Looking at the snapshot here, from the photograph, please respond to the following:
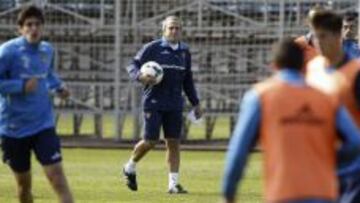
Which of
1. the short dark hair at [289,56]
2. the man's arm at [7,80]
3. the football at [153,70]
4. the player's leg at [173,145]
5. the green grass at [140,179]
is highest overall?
the short dark hair at [289,56]

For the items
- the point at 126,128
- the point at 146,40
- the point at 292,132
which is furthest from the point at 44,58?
the point at 126,128

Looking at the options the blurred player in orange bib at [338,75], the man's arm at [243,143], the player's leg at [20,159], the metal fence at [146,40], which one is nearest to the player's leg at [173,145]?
the player's leg at [20,159]

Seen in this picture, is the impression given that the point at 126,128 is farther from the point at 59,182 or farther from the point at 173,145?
the point at 59,182

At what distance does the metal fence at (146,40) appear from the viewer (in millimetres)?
31375

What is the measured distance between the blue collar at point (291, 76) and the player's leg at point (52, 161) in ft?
15.6

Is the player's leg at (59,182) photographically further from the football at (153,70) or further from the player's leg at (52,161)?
the football at (153,70)

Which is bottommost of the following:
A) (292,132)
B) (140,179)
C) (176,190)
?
(140,179)

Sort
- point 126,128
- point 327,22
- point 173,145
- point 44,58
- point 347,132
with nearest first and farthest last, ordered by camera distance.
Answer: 1. point 347,132
2. point 327,22
3. point 44,58
4. point 173,145
5. point 126,128

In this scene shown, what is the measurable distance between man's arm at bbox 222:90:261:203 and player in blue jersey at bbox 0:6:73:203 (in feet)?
14.4

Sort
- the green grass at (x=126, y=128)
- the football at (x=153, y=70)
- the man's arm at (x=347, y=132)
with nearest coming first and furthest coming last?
the man's arm at (x=347, y=132) < the football at (x=153, y=70) < the green grass at (x=126, y=128)

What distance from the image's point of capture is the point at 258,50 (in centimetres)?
3172

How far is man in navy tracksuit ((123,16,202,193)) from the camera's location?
18.3 meters

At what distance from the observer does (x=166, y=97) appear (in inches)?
726

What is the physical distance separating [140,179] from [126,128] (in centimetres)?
1428
